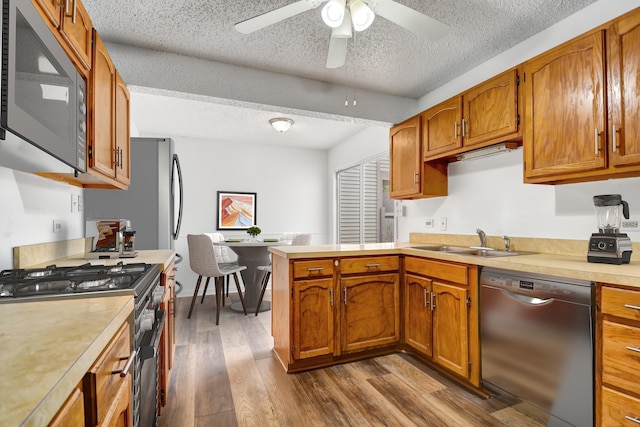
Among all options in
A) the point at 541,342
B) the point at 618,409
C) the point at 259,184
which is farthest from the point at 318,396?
the point at 259,184

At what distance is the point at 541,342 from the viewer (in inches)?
66.7

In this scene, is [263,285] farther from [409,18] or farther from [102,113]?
[409,18]

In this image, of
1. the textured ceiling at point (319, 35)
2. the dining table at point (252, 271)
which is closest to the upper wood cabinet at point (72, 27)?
the textured ceiling at point (319, 35)

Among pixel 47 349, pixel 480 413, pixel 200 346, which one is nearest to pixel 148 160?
pixel 200 346

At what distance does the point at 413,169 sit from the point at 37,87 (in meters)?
2.68

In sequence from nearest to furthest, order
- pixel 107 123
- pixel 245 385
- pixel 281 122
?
pixel 107 123 → pixel 245 385 → pixel 281 122

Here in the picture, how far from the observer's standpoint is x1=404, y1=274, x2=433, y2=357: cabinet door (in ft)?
7.94

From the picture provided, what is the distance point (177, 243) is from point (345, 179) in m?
2.93

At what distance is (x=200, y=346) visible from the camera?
2.90 m

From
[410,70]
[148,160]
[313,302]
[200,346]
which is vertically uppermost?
[410,70]

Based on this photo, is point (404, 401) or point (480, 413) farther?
point (404, 401)

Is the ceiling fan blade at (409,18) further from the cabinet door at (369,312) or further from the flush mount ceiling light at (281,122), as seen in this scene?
the flush mount ceiling light at (281,122)

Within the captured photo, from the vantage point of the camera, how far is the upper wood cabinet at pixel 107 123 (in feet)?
5.72

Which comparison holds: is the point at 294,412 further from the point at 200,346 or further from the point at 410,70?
the point at 410,70
